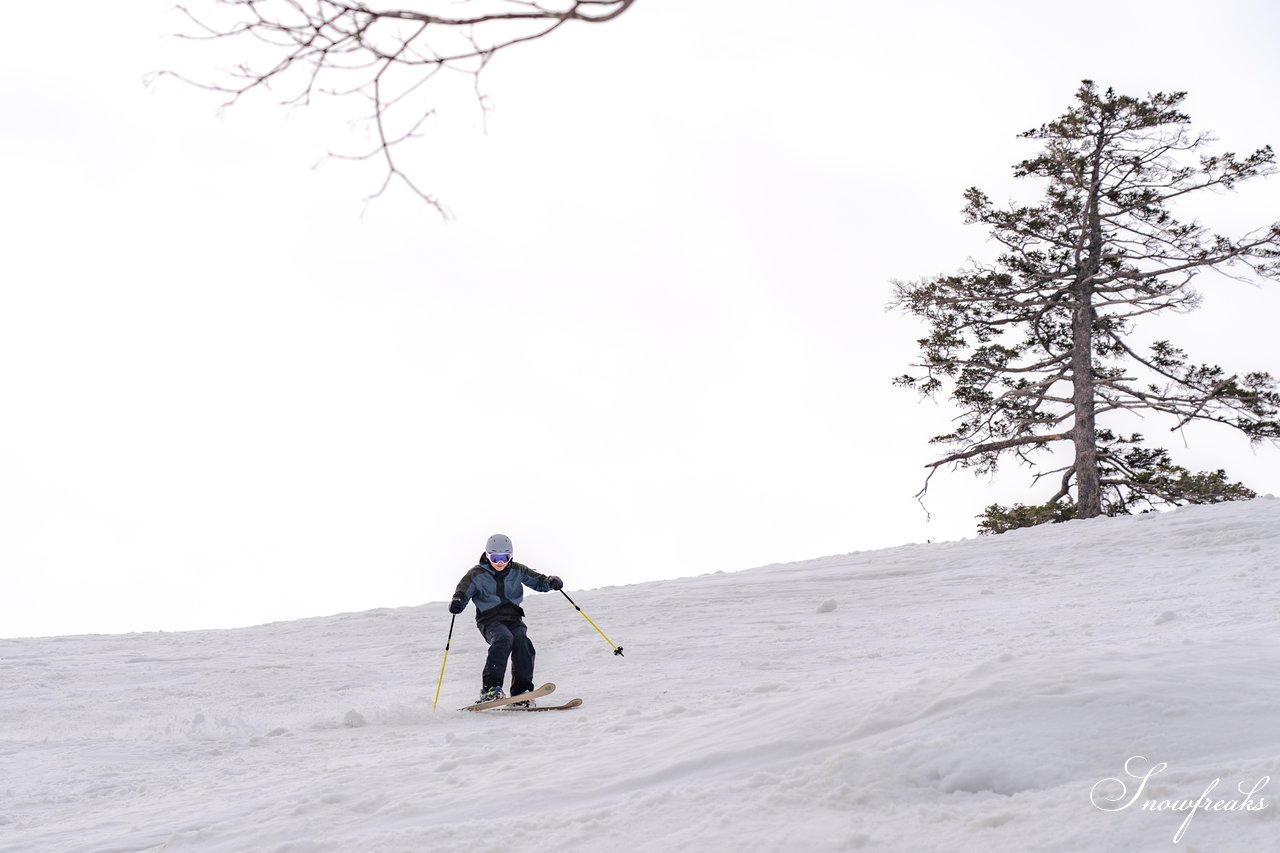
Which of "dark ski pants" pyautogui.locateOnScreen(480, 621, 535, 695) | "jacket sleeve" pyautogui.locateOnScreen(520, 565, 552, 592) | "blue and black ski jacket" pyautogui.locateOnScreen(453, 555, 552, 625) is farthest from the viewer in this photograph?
"jacket sleeve" pyautogui.locateOnScreen(520, 565, 552, 592)

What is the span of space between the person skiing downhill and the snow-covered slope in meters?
0.55

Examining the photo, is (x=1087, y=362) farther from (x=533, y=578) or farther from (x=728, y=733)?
(x=728, y=733)

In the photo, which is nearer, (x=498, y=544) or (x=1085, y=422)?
(x=498, y=544)

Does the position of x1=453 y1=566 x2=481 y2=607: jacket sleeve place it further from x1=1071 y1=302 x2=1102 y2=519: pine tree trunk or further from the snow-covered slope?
x1=1071 y1=302 x2=1102 y2=519: pine tree trunk

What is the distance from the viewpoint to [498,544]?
1009 cm

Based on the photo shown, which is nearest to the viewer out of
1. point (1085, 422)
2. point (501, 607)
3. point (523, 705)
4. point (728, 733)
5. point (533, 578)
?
point (728, 733)

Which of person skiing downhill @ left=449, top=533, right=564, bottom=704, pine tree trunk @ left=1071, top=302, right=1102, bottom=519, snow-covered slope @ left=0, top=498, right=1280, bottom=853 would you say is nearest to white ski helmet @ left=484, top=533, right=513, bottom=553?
person skiing downhill @ left=449, top=533, right=564, bottom=704

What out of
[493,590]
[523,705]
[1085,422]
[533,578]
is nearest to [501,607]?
[493,590]

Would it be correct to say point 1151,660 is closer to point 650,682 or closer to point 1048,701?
point 1048,701

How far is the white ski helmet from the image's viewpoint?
397 inches

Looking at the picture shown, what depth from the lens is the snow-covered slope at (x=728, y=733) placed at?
14.6 ft

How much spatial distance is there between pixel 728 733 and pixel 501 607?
440 centimetres

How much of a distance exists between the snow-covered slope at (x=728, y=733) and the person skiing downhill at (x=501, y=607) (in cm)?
55

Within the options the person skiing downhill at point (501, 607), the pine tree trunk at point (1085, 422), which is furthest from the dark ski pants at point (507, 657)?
the pine tree trunk at point (1085, 422)
